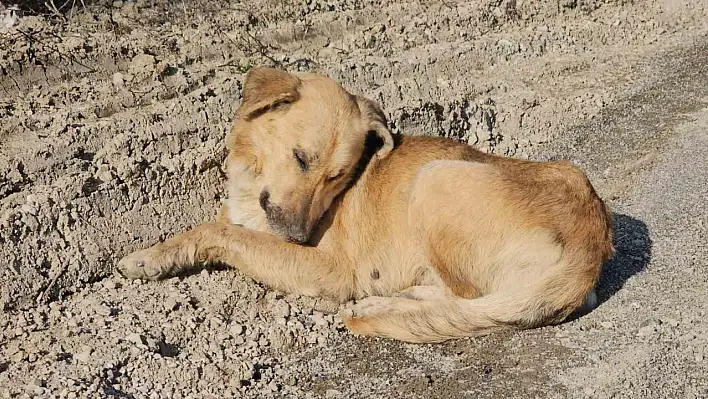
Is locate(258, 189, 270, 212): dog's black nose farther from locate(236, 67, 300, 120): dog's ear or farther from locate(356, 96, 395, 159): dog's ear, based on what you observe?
locate(356, 96, 395, 159): dog's ear

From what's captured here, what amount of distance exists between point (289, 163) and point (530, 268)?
175 cm

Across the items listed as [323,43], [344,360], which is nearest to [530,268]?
[344,360]

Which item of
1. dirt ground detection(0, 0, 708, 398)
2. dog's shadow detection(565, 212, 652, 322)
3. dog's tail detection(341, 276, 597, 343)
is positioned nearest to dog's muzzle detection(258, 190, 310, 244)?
dirt ground detection(0, 0, 708, 398)

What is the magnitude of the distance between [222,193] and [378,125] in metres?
1.31

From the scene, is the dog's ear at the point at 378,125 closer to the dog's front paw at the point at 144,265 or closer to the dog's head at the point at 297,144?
the dog's head at the point at 297,144

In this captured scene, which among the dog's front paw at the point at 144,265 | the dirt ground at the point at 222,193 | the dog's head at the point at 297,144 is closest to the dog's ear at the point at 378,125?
the dog's head at the point at 297,144

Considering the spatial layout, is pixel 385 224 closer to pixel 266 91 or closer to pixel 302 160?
pixel 302 160

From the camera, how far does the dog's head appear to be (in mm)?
5562

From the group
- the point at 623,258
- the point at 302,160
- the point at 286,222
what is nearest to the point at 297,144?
the point at 302,160

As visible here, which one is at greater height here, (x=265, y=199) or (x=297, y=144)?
(x=297, y=144)

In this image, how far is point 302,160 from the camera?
5.62 metres

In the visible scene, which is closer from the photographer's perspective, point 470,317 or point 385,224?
point 470,317

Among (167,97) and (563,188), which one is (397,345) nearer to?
(563,188)

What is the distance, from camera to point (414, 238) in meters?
5.68
